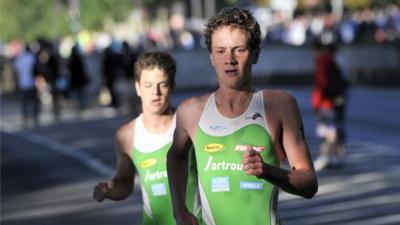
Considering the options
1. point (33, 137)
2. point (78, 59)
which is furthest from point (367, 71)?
point (33, 137)

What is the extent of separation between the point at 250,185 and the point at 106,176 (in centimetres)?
1294

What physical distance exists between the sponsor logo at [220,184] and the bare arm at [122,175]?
1307 millimetres

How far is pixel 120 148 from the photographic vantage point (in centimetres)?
748

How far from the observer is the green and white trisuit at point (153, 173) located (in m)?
7.14

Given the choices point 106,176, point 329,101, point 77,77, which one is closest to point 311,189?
point 329,101

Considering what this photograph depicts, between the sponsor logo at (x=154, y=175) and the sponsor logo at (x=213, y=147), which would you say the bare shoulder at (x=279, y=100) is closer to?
the sponsor logo at (x=213, y=147)

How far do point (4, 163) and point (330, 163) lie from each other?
635cm

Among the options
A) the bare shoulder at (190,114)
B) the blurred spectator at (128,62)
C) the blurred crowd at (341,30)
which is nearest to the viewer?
the bare shoulder at (190,114)

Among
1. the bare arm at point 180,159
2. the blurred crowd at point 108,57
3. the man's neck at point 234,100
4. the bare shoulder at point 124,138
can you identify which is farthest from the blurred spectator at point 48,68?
the man's neck at point 234,100

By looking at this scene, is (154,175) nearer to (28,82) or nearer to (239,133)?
(239,133)

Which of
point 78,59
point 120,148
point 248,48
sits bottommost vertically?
point 78,59

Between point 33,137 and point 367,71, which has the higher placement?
point 33,137

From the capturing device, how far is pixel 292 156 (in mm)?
5586

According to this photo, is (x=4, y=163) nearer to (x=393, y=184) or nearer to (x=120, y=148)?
(x=393, y=184)
